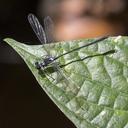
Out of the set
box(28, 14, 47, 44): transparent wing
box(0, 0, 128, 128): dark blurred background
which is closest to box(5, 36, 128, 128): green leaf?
box(28, 14, 47, 44): transparent wing

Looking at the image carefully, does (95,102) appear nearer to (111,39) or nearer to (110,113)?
(110,113)

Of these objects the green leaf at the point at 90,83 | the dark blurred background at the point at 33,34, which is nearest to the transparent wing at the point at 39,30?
the green leaf at the point at 90,83

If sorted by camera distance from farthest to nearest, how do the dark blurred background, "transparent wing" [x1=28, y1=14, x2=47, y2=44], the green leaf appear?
the dark blurred background
"transparent wing" [x1=28, y1=14, x2=47, y2=44]
the green leaf

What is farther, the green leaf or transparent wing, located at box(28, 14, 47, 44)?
transparent wing, located at box(28, 14, 47, 44)

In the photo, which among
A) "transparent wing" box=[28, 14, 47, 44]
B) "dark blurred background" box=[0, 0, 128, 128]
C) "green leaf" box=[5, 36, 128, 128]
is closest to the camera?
"green leaf" box=[5, 36, 128, 128]

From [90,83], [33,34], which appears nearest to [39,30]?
[90,83]

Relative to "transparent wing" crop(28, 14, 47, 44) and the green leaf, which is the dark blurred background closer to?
"transparent wing" crop(28, 14, 47, 44)

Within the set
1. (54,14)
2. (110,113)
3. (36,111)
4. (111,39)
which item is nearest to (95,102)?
(110,113)
